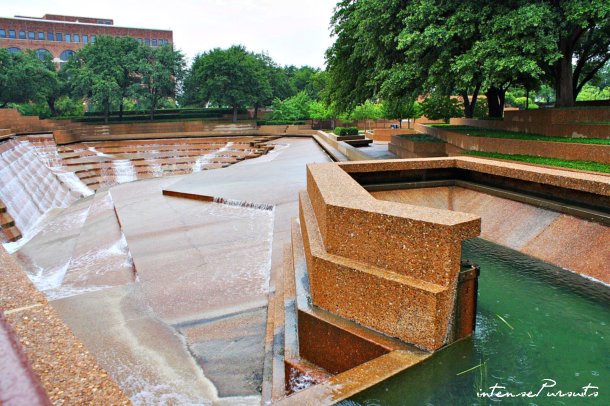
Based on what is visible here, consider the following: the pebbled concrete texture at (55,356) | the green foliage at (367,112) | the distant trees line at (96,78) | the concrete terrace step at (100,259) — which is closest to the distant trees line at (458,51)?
the concrete terrace step at (100,259)

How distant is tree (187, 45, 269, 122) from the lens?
47.6 metres

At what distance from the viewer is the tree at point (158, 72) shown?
47.1 metres

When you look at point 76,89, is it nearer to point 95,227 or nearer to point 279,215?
point 95,227

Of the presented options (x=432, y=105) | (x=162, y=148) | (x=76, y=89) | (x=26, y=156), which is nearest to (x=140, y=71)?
(x=76, y=89)

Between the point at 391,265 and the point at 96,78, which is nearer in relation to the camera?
the point at 391,265

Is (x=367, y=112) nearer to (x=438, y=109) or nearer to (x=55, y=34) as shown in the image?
(x=438, y=109)

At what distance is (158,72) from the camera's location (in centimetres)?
4722

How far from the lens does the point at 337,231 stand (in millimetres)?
4027

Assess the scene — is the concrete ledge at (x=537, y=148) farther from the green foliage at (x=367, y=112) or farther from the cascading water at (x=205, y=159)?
the green foliage at (x=367, y=112)

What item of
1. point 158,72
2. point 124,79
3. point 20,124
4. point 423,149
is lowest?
point 423,149

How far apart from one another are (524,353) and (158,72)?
162ft

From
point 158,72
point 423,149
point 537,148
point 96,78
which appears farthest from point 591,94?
point 96,78

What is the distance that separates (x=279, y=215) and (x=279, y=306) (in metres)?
4.03

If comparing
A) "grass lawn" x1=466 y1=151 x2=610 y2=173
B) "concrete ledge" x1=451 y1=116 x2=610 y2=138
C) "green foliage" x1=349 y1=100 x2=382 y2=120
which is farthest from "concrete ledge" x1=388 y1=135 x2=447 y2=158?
"green foliage" x1=349 y1=100 x2=382 y2=120
